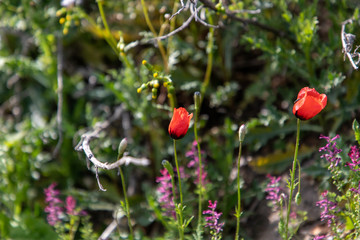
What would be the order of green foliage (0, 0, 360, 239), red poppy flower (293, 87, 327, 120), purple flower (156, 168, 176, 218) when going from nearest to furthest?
red poppy flower (293, 87, 327, 120) < purple flower (156, 168, 176, 218) < green foliage (0, 0, 360, 239)

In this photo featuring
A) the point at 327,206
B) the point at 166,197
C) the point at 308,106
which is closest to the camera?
the point at 308,106

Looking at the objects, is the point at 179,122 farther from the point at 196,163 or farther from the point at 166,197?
the point at 196,163

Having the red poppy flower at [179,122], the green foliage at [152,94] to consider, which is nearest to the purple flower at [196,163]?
the green foliage at [152,94]

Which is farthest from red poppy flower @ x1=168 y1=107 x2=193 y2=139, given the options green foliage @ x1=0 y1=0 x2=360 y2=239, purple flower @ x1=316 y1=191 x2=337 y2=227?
purple flower @ x1=316 y1=191 x2=337 y2=227

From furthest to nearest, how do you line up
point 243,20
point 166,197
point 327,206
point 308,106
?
point 243,20
point 166,197
point 327,206
point 308,106

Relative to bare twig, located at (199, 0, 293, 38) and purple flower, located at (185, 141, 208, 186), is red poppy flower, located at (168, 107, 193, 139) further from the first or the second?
bare twig, located at (199, 0, 293, 38)

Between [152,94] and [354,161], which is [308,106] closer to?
[354,161]

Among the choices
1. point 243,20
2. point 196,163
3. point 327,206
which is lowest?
point 327,206

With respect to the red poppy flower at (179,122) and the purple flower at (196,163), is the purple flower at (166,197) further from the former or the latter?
the red poppy flower at (179,122)

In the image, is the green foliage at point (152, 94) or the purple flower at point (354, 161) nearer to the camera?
the purple flower at point (354, 161)

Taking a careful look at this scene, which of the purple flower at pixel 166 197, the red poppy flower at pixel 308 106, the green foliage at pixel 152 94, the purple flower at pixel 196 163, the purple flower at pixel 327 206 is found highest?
the green foliage at pixel 152 94

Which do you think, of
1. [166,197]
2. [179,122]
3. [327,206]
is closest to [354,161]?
[327,206]

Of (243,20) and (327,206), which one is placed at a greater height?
(243,20)

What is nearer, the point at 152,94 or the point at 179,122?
the point at 179,122
